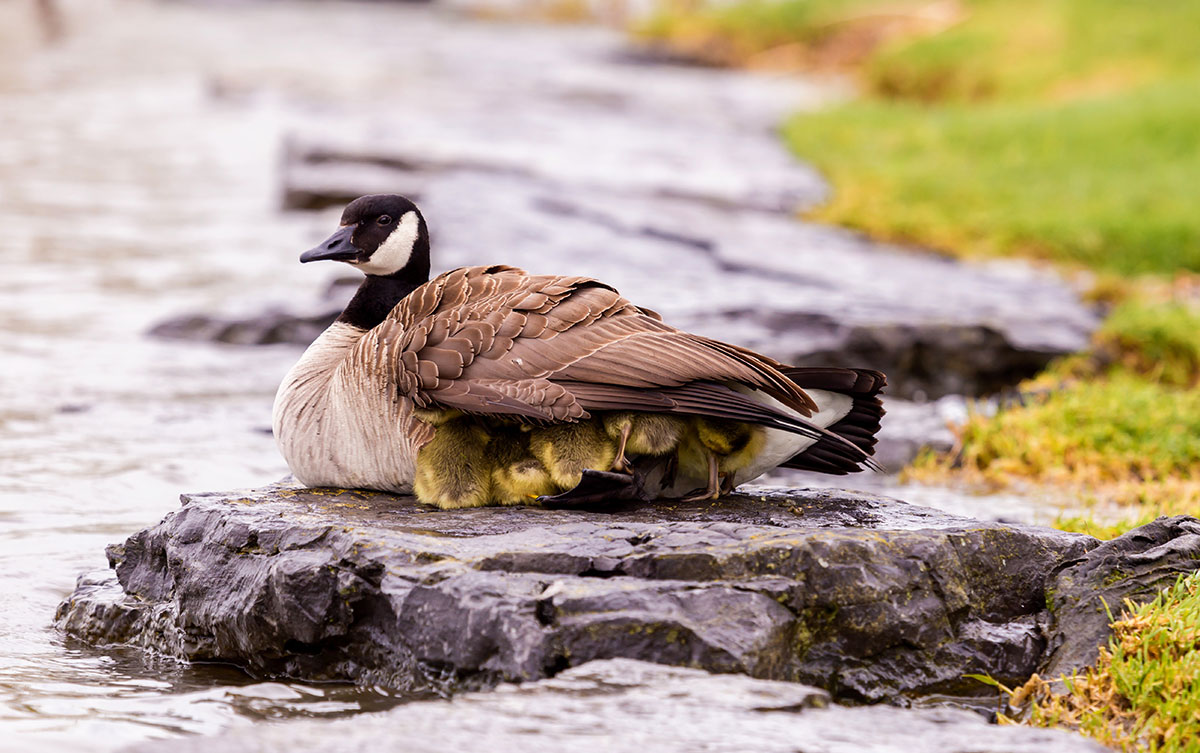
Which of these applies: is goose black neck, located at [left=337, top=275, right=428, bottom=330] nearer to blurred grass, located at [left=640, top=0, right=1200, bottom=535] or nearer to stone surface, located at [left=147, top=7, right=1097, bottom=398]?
blurred grass, located at [left=640, top=0, right=1200, bottom=535]

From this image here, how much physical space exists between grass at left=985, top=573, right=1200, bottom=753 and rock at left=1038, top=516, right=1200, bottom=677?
0.07 meters

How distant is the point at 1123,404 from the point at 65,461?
233 inches

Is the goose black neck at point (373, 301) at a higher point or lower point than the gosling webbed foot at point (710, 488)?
higher

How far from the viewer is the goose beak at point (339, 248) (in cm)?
520

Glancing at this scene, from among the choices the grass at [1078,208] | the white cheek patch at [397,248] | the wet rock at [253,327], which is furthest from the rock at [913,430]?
the wet rock at [253,327]

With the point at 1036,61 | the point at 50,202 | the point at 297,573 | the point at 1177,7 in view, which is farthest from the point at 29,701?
the point at 1177,7

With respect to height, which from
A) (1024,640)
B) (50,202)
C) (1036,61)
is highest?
(1036,61)

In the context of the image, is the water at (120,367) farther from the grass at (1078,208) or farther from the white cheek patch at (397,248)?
the grass at (1078,208)

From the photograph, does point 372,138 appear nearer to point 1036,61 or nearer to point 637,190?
point 637,190

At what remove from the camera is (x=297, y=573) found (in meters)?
4.12

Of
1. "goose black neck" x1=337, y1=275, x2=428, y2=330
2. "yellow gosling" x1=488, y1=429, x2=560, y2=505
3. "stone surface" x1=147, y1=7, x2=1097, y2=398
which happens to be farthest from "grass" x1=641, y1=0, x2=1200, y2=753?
"goose black neck" x1=337, y1=275, x2=428, y2=330

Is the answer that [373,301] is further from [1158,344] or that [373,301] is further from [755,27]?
[755,27]

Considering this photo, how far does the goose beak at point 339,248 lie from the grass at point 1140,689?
113 inches

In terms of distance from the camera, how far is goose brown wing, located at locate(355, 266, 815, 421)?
445 centimetres
